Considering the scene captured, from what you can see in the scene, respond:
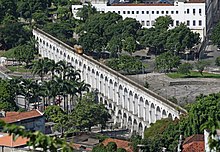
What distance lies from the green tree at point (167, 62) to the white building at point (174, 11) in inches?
459

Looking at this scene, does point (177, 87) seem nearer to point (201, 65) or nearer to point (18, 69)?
point (201, 65)

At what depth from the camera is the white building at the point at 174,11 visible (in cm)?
7289

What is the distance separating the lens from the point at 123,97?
5169cm

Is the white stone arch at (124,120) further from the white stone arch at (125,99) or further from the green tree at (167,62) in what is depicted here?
the green tree at (167,62)

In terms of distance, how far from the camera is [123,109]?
51.5m

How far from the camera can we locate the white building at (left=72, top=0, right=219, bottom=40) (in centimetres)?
7289

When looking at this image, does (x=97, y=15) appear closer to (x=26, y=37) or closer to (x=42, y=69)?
(x=26, y=37)

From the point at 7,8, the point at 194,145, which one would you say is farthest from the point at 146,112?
the point at 7,8

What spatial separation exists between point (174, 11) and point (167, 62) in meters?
14.9

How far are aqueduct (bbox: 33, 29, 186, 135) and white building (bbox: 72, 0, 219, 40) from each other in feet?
41.9

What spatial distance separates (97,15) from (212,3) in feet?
43.4

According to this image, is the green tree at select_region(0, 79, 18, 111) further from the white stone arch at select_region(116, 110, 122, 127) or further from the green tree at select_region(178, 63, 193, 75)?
the green tree at select_region(178, 63, 193, 75)

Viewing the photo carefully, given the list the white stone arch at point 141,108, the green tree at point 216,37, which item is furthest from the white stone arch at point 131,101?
the green tree at point 216,37

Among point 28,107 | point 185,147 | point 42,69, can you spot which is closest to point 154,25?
point 42,69
